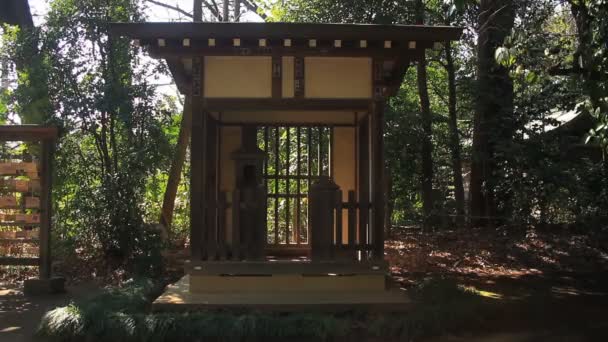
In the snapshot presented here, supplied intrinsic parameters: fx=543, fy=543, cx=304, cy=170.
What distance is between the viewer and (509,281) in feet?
30.4

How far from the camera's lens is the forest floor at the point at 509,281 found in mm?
6336

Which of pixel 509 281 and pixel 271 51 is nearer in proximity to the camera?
pixel 271 51

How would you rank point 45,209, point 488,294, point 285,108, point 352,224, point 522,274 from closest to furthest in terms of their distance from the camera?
point 352,224 → point 285,108 → point 488,294 → point 45,209 → point 522,274

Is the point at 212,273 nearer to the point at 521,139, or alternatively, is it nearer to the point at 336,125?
the point at 336,125

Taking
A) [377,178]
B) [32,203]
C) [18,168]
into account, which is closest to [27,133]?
[18,168]

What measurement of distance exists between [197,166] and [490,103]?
24.8 ft

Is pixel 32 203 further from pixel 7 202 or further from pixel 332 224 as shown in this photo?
pixel 332 224

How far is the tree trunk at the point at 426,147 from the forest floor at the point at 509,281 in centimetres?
80

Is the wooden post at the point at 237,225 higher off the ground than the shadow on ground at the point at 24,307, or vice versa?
the wooden post at the point at 237,225

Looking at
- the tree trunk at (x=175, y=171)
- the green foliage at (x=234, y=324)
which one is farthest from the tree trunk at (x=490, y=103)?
the tree trunk at (x=175, y=171)

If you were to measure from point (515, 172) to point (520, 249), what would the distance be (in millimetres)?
1647

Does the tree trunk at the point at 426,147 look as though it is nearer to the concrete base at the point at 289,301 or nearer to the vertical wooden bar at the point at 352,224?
the vertical wooden bar at the point at 352,224

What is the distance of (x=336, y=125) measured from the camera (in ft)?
30.3

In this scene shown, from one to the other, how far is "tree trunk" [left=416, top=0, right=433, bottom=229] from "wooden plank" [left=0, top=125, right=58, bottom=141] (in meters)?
7.76
